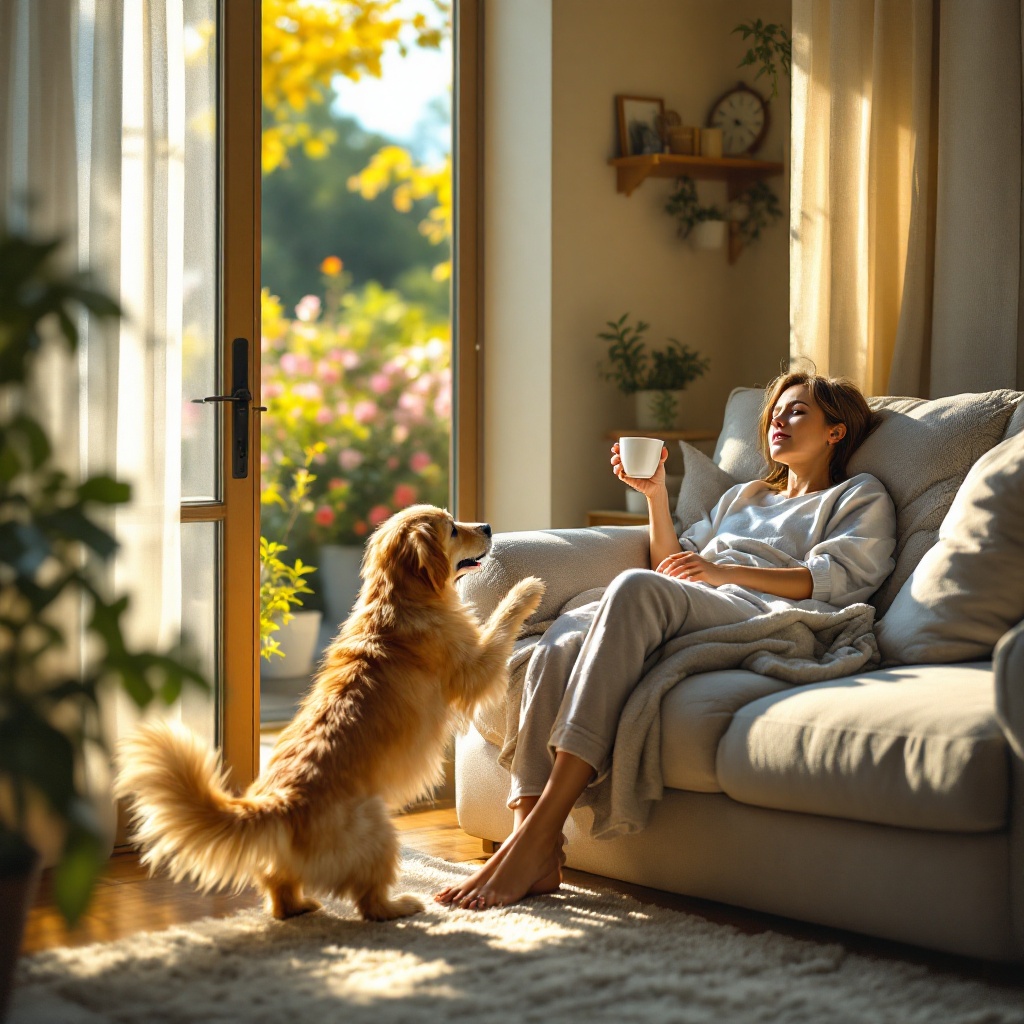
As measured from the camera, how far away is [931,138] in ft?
11.1

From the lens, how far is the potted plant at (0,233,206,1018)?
137 centimetres

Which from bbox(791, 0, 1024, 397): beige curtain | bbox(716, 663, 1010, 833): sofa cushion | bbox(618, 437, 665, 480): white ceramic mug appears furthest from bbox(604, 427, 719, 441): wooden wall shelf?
bbox(716, 663, 1010, 833): sofa cushion

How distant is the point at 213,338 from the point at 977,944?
7.07ft

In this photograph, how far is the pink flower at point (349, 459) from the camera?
5078 millimetres

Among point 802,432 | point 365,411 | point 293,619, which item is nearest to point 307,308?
point 365,411

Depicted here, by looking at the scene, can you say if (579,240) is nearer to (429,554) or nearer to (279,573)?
(279,573)

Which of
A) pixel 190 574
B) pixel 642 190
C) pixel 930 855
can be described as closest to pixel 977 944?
pixel 930 855

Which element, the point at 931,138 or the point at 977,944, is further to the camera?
the point at 931,138

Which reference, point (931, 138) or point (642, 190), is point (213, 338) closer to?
point (642, 190)

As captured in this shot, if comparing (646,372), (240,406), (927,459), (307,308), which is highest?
(307,308)

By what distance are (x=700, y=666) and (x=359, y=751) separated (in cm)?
65

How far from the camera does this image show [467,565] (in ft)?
8.54

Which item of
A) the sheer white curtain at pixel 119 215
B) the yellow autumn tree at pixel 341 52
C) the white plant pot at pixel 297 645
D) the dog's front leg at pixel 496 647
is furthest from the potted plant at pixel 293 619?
the dog's front leg at pixel 496 647

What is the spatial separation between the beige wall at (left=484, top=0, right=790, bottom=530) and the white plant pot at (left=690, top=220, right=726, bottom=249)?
7cm
